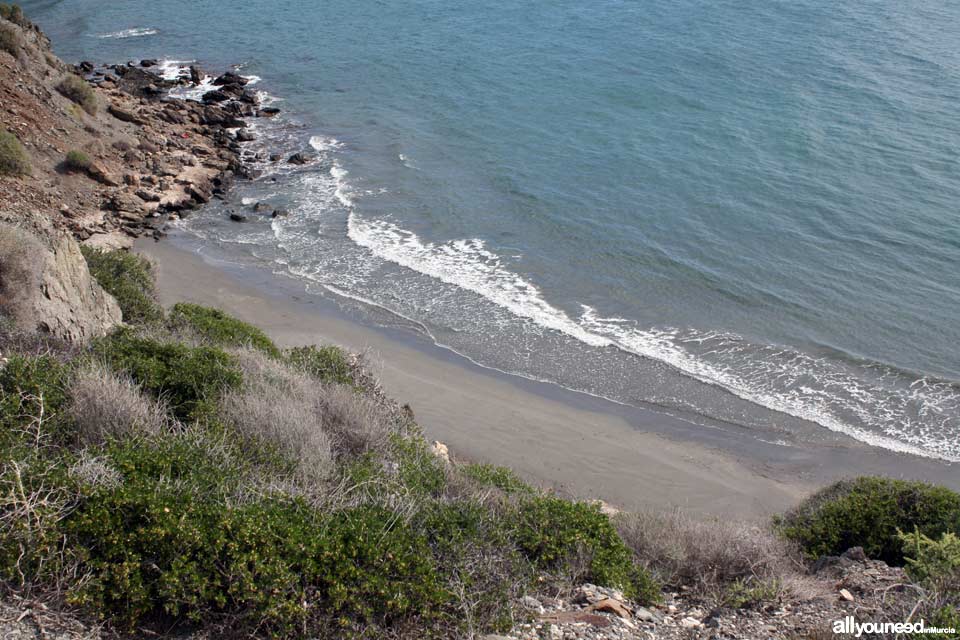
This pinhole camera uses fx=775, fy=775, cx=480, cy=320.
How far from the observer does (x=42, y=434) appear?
750 centimetres

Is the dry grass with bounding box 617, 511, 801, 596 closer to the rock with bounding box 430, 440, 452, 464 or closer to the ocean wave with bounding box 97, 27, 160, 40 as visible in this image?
the rock with bounding box 430, 440, 452, 464

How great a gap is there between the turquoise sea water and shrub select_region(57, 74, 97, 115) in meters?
6.17

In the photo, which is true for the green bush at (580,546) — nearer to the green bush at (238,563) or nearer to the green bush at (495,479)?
the green bush at (495,479)

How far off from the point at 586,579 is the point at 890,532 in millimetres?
4289

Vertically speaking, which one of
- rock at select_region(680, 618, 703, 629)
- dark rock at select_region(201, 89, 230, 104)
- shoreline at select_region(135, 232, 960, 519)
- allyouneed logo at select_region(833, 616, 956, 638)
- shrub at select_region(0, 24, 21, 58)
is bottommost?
shoreline at select_region(135, 232, 960, 519)

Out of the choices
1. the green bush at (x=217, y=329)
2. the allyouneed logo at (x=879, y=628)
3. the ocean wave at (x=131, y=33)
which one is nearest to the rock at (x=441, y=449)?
the green bush at (x=217, y=329)

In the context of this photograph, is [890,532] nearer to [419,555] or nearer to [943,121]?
[419,555]

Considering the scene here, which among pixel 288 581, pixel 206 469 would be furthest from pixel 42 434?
pixel 288 581

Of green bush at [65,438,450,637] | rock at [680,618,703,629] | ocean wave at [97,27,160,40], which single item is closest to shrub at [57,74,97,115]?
ocean wave at [97,27,160,40]

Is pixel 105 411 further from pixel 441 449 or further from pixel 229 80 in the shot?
pixel 229 80

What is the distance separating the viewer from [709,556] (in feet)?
27.8

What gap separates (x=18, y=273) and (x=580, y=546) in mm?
8867

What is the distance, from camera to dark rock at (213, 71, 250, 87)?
37219 millimetres

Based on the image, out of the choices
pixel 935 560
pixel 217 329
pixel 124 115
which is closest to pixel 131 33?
pixel 124 115
